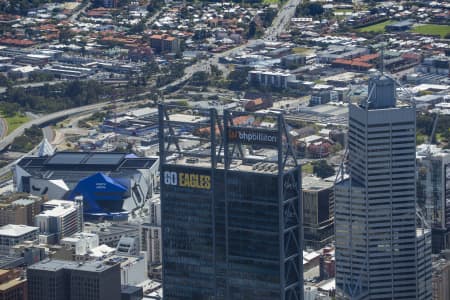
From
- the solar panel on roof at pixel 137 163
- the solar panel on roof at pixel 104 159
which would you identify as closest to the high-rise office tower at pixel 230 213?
the solar panel on roof at pixel 137 163

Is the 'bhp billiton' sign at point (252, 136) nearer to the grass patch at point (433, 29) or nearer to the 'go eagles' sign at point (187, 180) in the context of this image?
the 'go eagles' sign at point (187, 180)

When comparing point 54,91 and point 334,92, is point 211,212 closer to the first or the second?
A: point 334,92

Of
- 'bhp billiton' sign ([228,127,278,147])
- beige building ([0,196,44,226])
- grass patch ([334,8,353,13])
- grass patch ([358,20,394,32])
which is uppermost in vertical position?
'bhp billiton' sign ([228,127,278,147])

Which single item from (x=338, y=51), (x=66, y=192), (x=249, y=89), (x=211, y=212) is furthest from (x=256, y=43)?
(x=211, y=212)

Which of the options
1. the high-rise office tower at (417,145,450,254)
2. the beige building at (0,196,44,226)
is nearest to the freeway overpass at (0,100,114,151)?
the beige building at (0,196,44,226)

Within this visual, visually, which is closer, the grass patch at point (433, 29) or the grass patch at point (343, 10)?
the grass patch at point (433, 29)

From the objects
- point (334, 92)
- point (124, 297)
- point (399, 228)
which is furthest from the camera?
point (334, 92)

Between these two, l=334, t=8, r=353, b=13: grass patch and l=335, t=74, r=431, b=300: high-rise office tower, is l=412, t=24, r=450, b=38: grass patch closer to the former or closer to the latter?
l=334, t=8, r=353, b=13: grass patch
